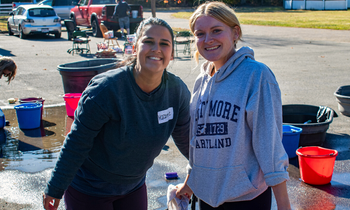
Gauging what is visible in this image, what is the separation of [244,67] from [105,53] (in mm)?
11130

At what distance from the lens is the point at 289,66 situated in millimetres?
11531

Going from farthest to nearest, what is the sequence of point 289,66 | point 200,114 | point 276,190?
point 289,66 < point 200,114 < point 276,190

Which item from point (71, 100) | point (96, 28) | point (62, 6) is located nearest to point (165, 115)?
point (71, 100)

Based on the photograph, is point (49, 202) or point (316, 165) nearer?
point (49, 202)

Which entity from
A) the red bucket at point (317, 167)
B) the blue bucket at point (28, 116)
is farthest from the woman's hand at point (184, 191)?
the blue bucket at point (28, 116)

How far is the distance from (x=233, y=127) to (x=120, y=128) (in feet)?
2.05

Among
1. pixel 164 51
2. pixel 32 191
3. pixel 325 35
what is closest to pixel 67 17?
pixel 325 35

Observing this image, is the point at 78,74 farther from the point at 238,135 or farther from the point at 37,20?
the point at 37,20

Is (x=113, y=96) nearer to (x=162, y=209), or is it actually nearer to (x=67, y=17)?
(x=162, y=209)

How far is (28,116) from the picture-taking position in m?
6.00

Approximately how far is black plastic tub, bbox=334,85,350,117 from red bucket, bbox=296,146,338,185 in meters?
2.51

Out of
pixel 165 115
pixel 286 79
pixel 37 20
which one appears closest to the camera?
pixel 165 115

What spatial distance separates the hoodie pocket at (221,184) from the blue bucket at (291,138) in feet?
9.55

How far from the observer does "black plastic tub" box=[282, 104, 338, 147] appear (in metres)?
5.01
